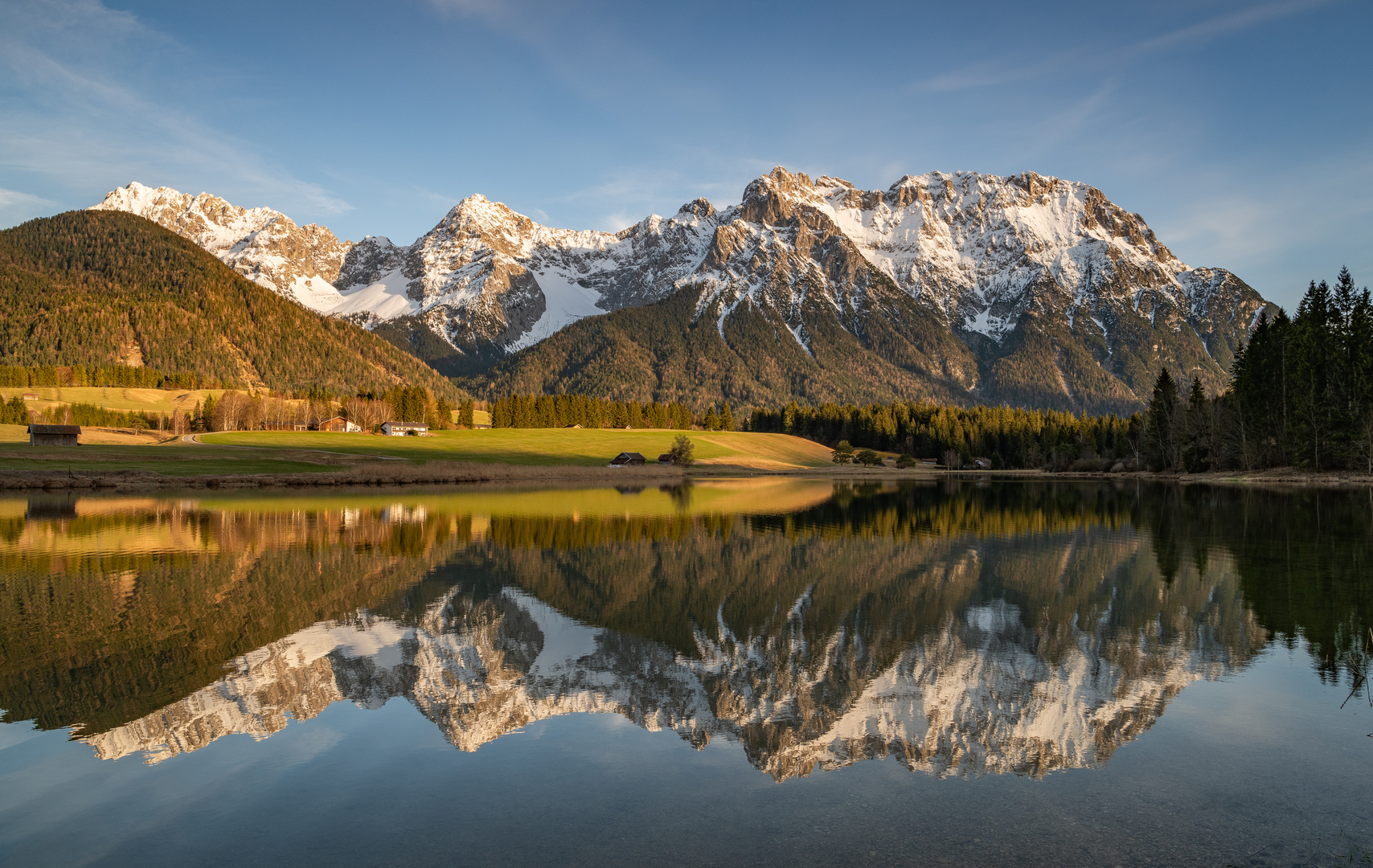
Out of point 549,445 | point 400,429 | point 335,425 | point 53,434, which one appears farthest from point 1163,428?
point 53,434

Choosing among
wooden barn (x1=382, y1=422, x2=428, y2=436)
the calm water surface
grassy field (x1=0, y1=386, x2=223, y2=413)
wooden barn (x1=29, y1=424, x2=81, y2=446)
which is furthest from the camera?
grassy field (x1=0, y1=386, x2=223, y2=413)

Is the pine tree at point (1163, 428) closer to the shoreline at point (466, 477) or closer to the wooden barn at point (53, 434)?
the shoreline at point (466, 477)

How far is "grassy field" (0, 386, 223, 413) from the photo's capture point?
154 metres

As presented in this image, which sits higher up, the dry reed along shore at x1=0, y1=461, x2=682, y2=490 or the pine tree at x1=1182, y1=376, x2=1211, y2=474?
the pine tree at x1=1182, y1=376, x2=1211, y2=474

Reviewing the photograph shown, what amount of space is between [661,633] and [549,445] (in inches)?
4613

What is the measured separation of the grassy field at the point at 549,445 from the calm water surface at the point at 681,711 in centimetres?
8141

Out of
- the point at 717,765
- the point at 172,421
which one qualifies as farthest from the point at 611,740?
the point at 172,421

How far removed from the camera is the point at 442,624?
59.8 feet

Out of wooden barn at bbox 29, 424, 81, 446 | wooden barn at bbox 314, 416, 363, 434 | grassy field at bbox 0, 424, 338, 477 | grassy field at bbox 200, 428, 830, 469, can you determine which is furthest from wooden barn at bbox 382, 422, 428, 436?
grassy field at bbox 0, 424, 338, 477

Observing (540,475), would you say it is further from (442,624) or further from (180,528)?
(442,624)

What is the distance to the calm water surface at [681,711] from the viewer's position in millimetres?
8242

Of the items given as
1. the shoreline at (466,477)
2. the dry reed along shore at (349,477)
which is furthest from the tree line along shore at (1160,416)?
the dry reed along shore at (349,477)

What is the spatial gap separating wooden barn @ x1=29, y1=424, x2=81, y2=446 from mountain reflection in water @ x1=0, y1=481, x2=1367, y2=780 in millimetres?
82146

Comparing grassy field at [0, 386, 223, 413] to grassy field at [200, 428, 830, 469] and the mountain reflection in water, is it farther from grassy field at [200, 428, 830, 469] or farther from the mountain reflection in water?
the mountain reflection in water
